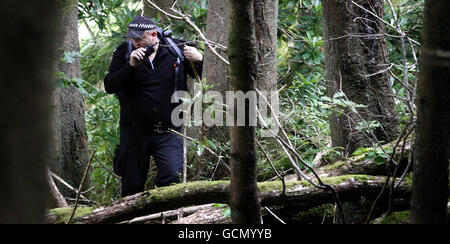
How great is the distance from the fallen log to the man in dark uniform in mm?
1447

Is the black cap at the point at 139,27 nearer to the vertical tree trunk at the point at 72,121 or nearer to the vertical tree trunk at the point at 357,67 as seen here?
the vertical tree trunk at the point at 72,121

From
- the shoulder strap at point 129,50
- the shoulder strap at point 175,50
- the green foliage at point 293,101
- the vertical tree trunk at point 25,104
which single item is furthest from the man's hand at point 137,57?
the vertical tree trunk at point 25,104

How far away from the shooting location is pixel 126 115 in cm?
546

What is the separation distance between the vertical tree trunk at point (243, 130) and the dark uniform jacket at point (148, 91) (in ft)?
9.23

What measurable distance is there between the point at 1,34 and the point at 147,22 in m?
4.48

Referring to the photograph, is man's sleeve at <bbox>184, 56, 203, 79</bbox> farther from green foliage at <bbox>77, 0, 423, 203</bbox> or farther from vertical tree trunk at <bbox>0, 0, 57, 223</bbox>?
vertical tree trunk at <bbox>0, 0, 57, 223</bbox>

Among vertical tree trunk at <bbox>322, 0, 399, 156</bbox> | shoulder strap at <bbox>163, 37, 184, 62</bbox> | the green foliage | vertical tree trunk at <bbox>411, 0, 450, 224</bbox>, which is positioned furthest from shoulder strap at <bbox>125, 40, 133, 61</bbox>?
vertical tree trunk at <bbox>411, 0, 450, 224</bbox>

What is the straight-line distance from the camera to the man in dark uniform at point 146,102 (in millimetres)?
5359

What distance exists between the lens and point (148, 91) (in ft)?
17.7

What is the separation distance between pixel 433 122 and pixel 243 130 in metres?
1.01

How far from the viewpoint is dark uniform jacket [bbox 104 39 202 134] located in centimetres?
537

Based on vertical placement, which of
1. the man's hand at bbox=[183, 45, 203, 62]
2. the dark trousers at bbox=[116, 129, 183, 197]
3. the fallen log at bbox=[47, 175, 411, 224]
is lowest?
the fallen log at bbox=[47, 175, 411, 224]

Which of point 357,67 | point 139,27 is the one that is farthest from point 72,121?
point 357,67
